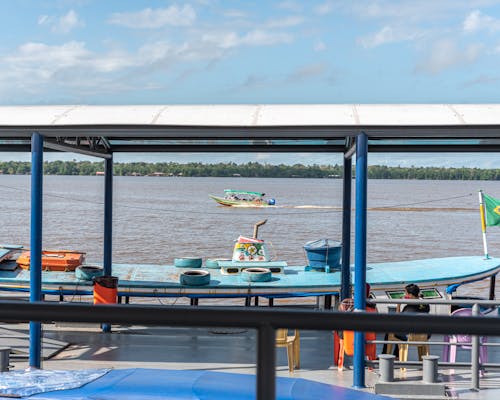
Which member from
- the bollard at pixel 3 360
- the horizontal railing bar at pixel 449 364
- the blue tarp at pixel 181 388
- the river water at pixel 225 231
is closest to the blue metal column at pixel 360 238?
the horizontal railing bar at pixel 449 364

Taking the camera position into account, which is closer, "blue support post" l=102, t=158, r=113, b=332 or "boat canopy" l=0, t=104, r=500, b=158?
"boat canopy" l=0, t=104, r=500, b=158

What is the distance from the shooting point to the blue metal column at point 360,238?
752 cm

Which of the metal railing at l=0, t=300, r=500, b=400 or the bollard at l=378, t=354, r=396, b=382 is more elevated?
the metal railing at l=0, t=300, r=500, b=400

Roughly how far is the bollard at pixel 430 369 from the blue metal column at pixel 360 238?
2.18ft

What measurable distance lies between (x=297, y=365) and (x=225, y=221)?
4823 cm

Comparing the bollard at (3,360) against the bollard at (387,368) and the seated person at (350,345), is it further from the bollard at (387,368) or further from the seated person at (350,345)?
the bollard at (387,368)

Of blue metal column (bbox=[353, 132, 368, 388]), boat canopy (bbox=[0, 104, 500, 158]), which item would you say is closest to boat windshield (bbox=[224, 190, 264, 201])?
boat canopy (bbox=[0, 104, 500, 158])

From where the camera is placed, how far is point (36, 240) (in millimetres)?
8125

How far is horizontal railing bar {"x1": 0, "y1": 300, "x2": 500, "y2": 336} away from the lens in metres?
1.63

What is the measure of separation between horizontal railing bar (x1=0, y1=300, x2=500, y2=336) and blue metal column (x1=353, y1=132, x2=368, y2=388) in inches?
235

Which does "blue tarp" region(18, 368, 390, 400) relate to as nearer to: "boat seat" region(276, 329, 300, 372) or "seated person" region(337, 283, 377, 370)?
"boat seat" region(276, 329, 300, 372)

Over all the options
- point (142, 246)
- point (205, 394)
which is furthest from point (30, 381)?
point (142, 246)

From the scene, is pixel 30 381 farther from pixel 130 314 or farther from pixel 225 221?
pixel 225 221

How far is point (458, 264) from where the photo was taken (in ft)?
48.7
